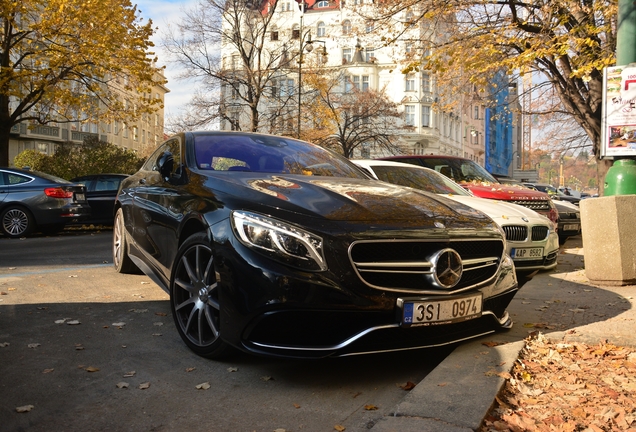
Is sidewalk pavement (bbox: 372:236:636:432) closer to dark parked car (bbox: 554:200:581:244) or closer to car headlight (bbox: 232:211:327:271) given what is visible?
car headlight (bbox: 232:211:327:271)

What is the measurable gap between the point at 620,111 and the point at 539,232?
1.66m

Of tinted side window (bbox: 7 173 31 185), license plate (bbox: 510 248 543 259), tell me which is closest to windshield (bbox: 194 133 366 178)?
license plate (bbox: 510 248 543 259)

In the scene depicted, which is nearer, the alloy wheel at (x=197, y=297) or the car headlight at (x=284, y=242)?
the car headlight at (x=284, y=242)

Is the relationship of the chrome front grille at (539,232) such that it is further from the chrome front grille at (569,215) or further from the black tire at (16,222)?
the black tire at (16,222)

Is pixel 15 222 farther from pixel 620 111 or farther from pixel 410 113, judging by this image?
pixel 410 113

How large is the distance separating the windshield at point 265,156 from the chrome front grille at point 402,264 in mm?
1524

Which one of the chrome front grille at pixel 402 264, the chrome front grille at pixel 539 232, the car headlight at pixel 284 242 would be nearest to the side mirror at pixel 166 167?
the car headlight at pixel 284 242

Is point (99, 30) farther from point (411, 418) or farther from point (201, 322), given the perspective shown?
point (411, 418)

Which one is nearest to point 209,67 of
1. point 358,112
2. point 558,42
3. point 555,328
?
point 358,112

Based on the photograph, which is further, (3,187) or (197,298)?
(3,187)

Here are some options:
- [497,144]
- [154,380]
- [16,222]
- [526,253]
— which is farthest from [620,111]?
[497,144]

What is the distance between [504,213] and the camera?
807 centimetres

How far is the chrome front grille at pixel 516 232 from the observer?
308 inches

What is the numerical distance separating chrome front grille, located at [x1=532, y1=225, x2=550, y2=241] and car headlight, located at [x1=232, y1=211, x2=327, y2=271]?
5.12m
